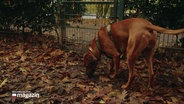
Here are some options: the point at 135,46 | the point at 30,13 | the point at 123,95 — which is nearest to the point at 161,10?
the point at 135,46

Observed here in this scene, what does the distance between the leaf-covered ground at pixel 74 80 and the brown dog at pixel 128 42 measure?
10.4 inches

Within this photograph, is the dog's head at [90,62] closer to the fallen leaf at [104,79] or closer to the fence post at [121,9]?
the fallen leaf at [104,79]

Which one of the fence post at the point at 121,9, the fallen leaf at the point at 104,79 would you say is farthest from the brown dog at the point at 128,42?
the fence post at the point at 121,9

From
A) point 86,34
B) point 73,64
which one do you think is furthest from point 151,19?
point 73,64

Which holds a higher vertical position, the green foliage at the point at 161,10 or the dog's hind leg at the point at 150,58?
the green foliage at the point at 161,10

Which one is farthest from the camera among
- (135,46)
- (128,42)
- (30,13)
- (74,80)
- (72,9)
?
(30,13)

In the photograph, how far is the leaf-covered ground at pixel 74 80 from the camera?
151 inches

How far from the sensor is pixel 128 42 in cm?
410

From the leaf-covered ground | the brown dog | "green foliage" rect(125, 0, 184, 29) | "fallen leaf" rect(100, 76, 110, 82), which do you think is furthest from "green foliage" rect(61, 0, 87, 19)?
"fallen leaf" rect(100, 76, 110, 82)

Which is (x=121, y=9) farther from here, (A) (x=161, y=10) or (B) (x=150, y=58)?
(B) (x=150, y=58)

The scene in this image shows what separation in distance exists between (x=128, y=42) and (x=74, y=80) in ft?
4.38

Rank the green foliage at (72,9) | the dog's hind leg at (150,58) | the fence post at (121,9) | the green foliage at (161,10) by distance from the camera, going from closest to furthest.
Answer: the dog's hind leg at (150,58)
the green foliage at (161,10)
the fence post at (121,9)
the green foliage at (72,9)

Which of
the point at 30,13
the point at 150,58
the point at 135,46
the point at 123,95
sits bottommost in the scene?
the point at 123,95

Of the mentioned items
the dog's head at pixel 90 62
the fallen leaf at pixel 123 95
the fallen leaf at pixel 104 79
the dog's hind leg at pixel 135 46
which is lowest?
the fallen leaf at pixel 123 95
